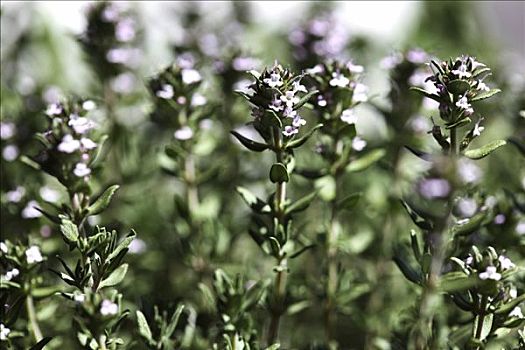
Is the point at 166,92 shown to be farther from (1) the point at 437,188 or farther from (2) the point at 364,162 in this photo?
(1) the point at 437,188

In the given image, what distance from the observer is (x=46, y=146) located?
818 millimetres

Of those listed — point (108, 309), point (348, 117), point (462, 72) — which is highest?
point (462, 72)

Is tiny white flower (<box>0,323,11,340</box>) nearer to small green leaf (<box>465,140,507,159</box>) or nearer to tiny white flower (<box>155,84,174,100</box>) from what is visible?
tiny white flower (<box>155,84,174,100</box>)

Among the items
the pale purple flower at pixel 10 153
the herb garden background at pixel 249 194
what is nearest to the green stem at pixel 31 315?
the herb garden background at pixel 249 194

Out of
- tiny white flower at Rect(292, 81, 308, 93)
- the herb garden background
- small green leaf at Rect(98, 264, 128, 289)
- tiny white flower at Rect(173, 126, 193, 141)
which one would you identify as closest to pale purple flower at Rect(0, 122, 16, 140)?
the herb garden background

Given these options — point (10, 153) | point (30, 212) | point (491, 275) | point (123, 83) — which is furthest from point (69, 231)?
point (123, 83)

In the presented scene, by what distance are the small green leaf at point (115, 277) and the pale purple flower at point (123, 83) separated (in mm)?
513

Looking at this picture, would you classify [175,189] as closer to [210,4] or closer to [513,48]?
[210,4]

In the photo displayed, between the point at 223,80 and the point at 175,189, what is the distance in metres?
0.41

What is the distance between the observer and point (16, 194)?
0.95 meters

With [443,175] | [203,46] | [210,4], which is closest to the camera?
[443,175]

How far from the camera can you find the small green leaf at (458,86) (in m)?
0.74

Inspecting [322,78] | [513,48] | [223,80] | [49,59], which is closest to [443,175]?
[322,78]

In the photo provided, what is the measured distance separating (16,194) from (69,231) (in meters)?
0.24
